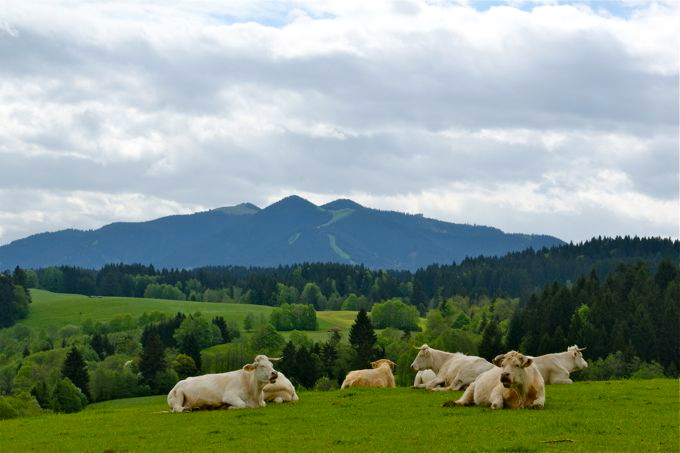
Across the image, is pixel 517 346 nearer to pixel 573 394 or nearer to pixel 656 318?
pixel 656 318

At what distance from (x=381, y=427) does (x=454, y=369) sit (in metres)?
9.95

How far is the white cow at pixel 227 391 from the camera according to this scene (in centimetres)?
2867

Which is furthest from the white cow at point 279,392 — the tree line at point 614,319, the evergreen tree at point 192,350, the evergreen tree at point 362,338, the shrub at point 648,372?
the evergreen tree at point 192,350

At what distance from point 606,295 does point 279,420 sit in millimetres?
100371

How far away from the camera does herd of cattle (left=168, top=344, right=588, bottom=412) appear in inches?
995

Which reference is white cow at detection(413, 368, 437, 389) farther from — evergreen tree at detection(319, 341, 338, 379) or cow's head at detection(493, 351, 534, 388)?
A: evergreen tree at detection(319, 341, 338, 379)

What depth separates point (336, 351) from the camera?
118 metres

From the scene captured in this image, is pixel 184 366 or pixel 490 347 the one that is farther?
pixel 184 366

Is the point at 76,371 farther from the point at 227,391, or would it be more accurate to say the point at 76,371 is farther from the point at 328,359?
the point at 227,391

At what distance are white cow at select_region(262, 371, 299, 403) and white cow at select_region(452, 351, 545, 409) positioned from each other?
6.49m

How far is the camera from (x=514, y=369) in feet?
81.3

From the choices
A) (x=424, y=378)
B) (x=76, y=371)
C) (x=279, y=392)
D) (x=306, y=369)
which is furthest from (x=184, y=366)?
(x=279, y=392)

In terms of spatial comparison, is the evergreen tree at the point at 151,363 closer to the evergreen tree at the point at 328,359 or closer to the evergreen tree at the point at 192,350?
the evergreen tree at the point at 192,350

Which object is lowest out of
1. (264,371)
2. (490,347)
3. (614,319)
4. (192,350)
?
(192,350)
